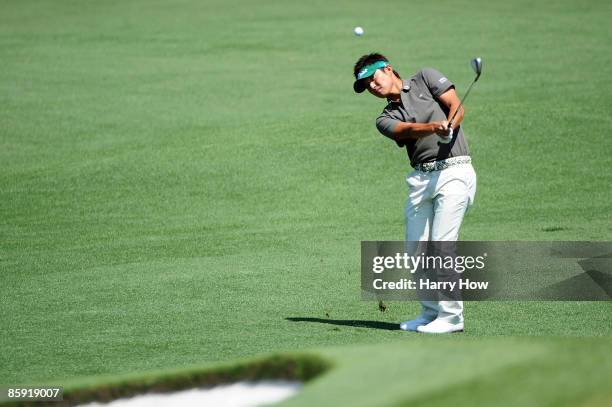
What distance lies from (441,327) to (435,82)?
1843 mm

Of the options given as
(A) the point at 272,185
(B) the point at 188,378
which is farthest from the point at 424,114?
(A) the point at 272,185

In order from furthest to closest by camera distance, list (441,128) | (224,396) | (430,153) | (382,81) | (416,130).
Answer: (382,81), (430,153), (416,130), (441,128), (224,396)

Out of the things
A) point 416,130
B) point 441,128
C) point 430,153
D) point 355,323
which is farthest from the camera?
point 355,323

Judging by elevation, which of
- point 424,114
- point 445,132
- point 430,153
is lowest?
point 430,153

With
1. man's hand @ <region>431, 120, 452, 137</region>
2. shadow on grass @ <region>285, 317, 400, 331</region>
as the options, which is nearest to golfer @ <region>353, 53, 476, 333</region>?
man's hand @ <region>431, 120, 452, 137</region>

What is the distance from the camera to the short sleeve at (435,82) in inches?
306

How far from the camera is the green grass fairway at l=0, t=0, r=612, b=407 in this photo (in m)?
6.96

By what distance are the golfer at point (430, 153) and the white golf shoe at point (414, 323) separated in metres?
0.06

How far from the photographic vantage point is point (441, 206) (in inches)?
306

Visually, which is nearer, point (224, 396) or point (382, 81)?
point (224, 396)

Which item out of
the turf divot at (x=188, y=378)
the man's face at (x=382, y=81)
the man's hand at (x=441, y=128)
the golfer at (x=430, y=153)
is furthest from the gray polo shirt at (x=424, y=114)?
the turf divot at (x=188, y=378)

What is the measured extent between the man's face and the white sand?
136 inches

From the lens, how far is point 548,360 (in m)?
4.37

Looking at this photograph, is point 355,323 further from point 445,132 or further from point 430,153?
point 445,132
